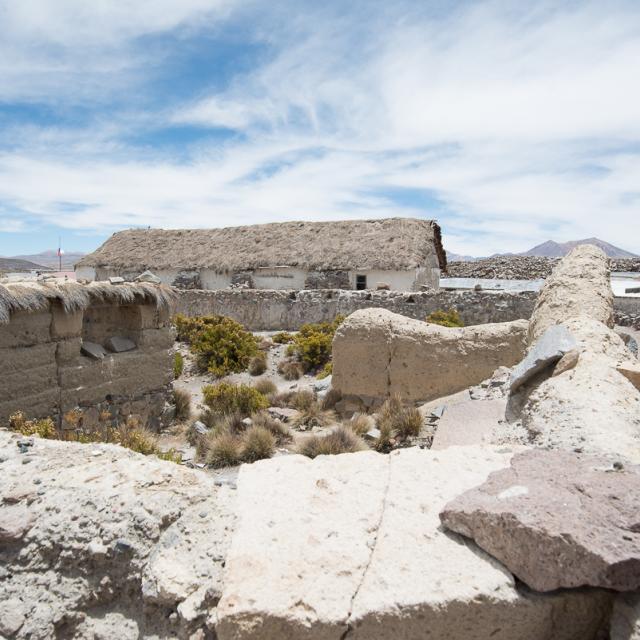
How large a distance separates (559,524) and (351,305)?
1524 cm

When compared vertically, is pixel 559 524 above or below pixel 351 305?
below

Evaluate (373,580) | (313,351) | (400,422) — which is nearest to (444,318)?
(313,351)

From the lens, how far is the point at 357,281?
24.5 m

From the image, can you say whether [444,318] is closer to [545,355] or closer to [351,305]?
[351,305]

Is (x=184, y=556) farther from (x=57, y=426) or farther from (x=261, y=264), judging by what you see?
(x=261, y=264)

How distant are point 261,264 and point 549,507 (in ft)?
79.7

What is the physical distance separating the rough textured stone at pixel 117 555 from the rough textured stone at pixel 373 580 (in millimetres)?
182

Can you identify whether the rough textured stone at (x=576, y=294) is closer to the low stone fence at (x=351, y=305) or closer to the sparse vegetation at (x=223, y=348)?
the sparse vegetation at (x=223, y=348)

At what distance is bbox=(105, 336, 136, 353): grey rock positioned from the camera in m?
7.82

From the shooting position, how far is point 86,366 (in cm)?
718

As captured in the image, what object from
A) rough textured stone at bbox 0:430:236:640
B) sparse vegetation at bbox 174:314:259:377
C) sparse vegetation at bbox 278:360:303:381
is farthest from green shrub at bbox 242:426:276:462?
sparse vegetation at bbox 174:314:259:377

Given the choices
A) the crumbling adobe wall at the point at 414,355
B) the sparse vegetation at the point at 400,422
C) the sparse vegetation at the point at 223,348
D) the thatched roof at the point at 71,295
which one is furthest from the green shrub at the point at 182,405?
the sparse vegetation at the point at 400,422

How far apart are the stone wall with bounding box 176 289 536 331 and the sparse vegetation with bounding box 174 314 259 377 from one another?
10.1 ft

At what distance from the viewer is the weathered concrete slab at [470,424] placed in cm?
430
